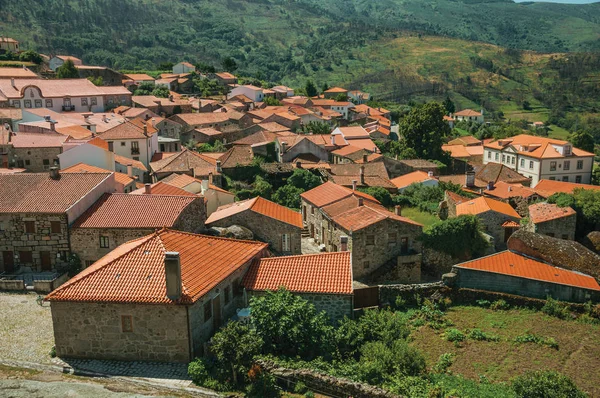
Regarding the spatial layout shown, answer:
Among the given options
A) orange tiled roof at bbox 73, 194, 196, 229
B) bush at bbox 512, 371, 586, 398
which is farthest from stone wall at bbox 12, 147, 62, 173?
bush at bbox 512, 371, 586, 398

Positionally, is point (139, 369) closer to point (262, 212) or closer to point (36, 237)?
point (36, 237)

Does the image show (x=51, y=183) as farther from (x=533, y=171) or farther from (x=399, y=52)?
(x=399, y=52)

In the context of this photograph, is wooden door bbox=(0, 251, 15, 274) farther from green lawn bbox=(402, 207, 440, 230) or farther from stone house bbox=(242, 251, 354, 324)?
green lawn bbox=(402, 207, 440, 230)

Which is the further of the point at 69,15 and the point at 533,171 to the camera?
the point at 69,15

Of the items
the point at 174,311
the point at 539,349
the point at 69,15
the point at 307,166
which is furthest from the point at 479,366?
the point at 69,15

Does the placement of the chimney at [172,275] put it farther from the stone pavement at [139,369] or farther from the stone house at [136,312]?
the stone pavement at [139,369]

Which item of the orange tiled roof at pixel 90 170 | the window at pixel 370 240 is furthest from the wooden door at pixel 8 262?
the window at pixel 370 240

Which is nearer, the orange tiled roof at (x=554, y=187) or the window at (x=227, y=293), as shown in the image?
the window at (x=227, y=293)
